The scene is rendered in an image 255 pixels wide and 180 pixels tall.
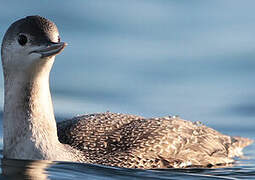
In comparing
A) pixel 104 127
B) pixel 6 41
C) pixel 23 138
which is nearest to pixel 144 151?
pixel 104 127

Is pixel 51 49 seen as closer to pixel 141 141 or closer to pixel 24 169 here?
pixel 24 169

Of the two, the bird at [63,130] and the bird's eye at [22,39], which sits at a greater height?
the bird's eye at [22,39]

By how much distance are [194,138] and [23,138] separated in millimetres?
2812

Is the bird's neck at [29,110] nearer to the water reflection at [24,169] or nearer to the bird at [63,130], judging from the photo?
the bird at [63,130]

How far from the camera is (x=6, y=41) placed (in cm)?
851

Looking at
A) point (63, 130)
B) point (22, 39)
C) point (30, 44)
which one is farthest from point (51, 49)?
point (63, 130)

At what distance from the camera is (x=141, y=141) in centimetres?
952

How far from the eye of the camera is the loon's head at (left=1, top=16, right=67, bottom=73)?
26.8 ft

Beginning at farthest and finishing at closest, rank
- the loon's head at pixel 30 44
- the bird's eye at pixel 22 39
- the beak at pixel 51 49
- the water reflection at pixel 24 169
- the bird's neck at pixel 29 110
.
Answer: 1. the bird's neck at pixel 29 110
2. the bird's eye at pixel 22 39
3. the loon's head at pixel 30 44
4. the beak at pixel 51 49
5. the water reflection at pixel 24 169

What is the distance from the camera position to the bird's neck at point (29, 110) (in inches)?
332

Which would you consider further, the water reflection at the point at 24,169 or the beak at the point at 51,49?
the beak at the point at 51,49

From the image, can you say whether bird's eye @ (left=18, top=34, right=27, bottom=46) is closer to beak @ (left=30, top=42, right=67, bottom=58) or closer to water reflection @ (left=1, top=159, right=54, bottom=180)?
beak @ (left=30, top=42, right=67, bottom=58)

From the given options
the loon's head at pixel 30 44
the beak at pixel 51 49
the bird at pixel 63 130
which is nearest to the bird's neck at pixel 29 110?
the bird at pixel 63 130

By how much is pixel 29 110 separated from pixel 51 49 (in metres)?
0.91
